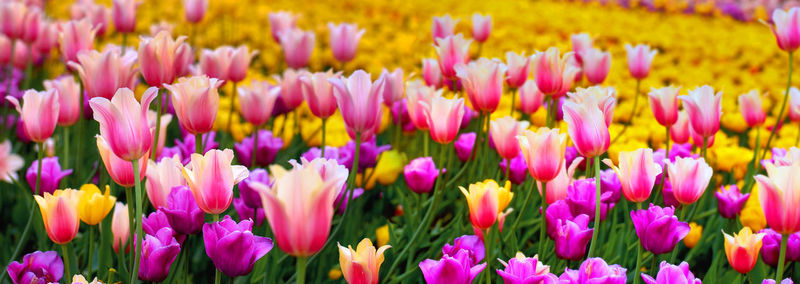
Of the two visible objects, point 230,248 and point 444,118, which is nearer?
point 230,248

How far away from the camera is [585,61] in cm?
240

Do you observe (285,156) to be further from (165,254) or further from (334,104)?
(165,254)

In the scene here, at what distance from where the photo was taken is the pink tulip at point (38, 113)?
1.61m

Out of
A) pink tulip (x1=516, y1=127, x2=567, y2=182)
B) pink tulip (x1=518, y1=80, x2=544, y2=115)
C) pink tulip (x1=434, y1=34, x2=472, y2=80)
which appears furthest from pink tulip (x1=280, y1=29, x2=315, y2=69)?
pink tulip (x1=516, y1=127, x2=567, y2=182)

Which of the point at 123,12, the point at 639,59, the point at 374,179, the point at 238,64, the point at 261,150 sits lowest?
the point at 374,179

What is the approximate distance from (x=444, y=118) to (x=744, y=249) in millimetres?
701

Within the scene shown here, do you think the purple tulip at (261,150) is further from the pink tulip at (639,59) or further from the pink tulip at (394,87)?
the pink tulip at (639,59)

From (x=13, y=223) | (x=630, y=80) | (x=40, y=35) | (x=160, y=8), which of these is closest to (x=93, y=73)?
(x=13, y=223)

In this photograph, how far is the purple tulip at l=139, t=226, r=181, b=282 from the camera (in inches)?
50.8

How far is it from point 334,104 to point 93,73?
0.58 meters

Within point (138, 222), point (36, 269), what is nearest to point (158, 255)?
point (138, 222)

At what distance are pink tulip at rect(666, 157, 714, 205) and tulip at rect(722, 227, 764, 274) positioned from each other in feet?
0.38

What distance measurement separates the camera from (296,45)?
8.93 feet

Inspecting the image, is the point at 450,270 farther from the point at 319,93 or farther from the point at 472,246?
the point at 319,93
